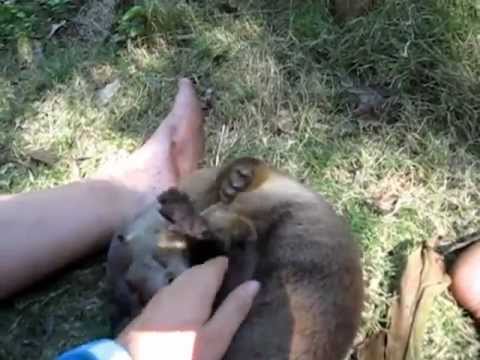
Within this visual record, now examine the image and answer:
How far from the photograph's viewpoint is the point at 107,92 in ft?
10.8

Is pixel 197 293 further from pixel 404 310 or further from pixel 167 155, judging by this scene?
pixel 167 155

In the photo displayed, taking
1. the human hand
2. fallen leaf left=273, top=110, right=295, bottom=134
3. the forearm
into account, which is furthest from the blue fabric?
fallen leaf left=273, top=110, right=295, bottom=134

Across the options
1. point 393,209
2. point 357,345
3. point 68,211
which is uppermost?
point 68,211

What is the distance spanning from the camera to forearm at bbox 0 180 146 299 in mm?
2574

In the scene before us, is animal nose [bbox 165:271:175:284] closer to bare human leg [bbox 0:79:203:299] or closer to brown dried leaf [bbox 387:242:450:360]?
bare human leg [bbox 0:79:203:299]

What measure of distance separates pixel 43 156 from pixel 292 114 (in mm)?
834

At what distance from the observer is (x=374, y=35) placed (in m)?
3.15

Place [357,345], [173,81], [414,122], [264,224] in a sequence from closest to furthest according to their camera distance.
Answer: [264,224], [357,345], [414,122], [173,81]

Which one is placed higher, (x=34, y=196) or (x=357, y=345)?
(x=34, y=196)

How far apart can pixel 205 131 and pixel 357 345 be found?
91 cm

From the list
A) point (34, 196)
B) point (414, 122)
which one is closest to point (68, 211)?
point (34, 196)

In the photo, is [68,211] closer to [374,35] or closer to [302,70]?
[302,70]

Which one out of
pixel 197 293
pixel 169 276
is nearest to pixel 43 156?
pixel 169 276

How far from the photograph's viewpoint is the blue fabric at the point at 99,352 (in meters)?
1.83
